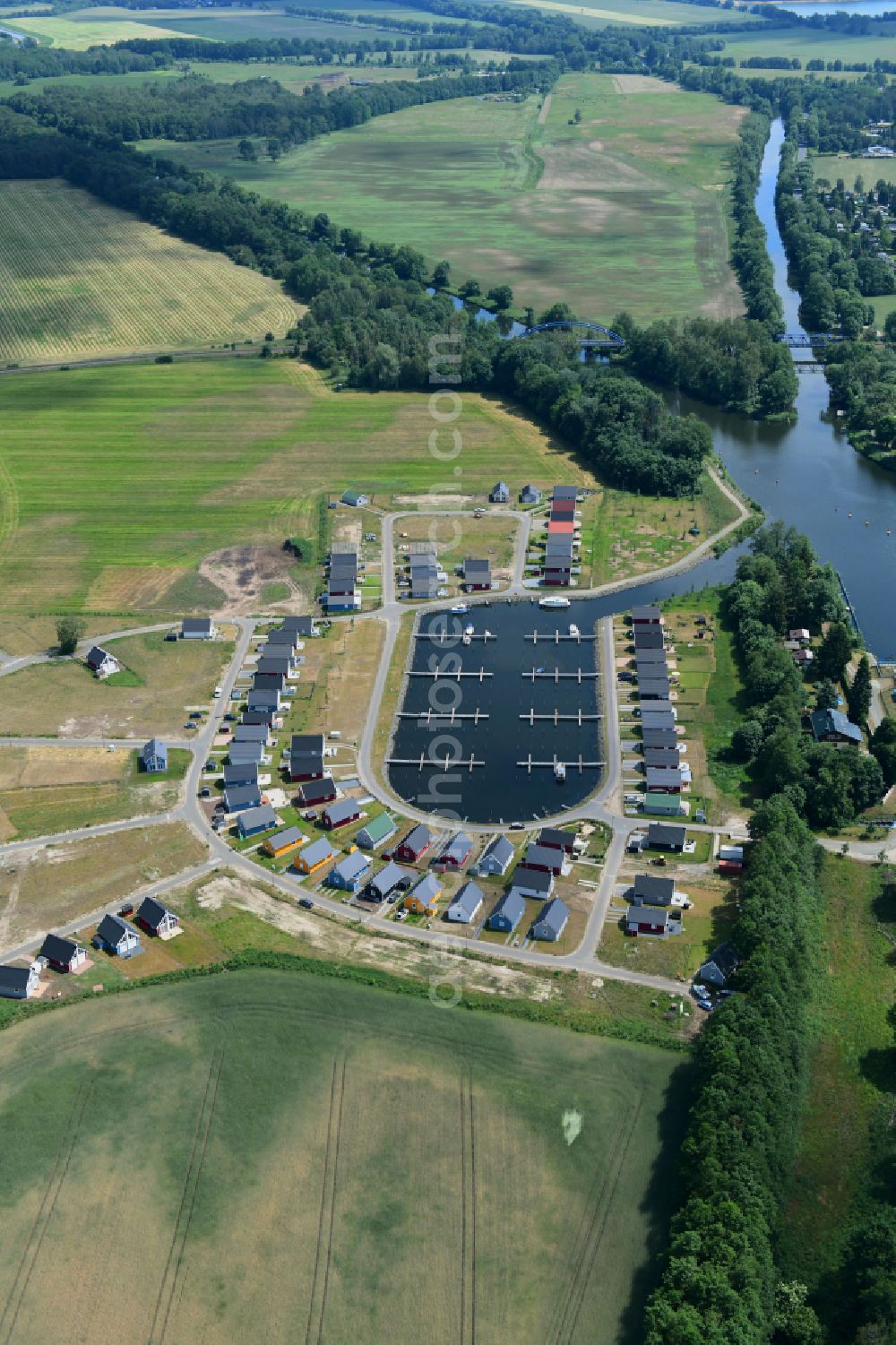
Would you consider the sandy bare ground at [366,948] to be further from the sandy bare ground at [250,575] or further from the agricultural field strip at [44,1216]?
the sandy bare ground at [250,575]

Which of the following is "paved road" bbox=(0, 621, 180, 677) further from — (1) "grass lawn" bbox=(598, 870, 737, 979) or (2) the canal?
(1) "grass lawn" bbox=(598, 870, 737, 979)

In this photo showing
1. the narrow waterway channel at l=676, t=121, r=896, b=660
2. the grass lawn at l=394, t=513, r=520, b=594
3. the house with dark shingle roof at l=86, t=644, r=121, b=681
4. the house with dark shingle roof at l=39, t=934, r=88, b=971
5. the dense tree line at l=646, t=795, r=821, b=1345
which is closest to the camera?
the dense tree line at l=646, t=795, r=821, b=1345

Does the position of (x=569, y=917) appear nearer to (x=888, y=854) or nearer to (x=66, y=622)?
(x=888, y=854)

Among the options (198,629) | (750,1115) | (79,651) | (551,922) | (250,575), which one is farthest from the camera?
(250,575)

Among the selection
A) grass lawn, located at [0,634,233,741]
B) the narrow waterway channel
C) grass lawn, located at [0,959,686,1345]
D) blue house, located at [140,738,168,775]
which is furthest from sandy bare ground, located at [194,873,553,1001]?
the narrow waterway channel

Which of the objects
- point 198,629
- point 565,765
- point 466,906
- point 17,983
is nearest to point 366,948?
point 466,906

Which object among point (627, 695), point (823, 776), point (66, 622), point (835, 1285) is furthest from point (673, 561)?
point (835, 1285)

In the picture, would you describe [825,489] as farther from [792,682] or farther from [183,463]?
[183,463]
